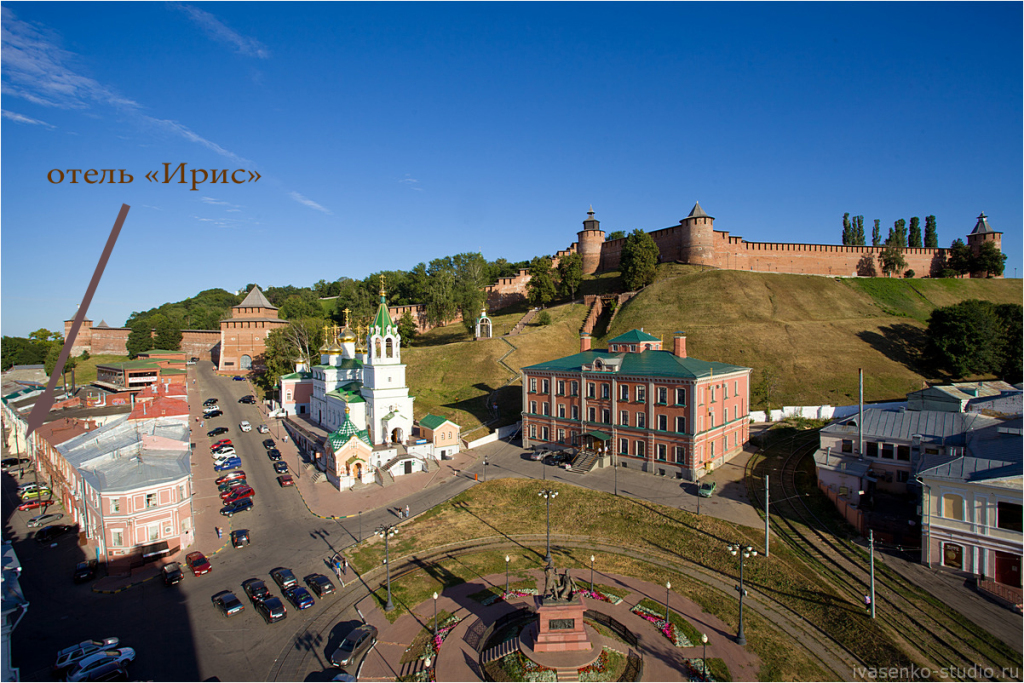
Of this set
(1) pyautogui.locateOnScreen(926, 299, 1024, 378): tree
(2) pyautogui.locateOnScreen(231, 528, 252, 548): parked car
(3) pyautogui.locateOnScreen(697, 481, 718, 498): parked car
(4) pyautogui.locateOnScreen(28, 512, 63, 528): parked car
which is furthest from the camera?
(1) pyautogui.locateOnScreen(926, 299, 1024, 378): tree

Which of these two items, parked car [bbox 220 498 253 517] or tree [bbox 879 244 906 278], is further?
tree [bbox 879 244 906 278]

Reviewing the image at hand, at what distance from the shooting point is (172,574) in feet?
97.2

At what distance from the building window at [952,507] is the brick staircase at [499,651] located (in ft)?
76.3

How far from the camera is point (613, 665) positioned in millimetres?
22750

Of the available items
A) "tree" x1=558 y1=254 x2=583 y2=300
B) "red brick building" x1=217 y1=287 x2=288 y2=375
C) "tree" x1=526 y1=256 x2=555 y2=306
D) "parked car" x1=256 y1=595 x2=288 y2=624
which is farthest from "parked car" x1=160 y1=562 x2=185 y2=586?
"tree" x1=558 y1=254 x2=583 y2=300

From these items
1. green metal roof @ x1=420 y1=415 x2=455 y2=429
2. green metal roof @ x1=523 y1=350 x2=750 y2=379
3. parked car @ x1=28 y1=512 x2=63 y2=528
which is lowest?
parked car @ x1=28 y1=512 x2=63 y2=528

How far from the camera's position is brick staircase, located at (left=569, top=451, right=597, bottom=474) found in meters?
44.9

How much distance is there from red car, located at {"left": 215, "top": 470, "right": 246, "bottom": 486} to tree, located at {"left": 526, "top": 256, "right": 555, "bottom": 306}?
59525mm

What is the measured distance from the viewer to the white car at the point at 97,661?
2188cm

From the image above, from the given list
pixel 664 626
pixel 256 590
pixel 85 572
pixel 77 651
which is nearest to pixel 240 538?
pixel 256 590

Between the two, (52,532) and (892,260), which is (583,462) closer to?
(52,532)

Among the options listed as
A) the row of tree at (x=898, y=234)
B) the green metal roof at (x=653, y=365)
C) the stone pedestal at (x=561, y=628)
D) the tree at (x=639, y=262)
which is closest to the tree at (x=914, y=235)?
the row of tree at (x=898, y=234)

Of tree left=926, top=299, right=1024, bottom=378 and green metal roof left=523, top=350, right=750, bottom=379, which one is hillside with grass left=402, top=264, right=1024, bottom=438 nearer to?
tree left=926, top=299, right=1024, bottom=378

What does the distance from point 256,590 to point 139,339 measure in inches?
4117
